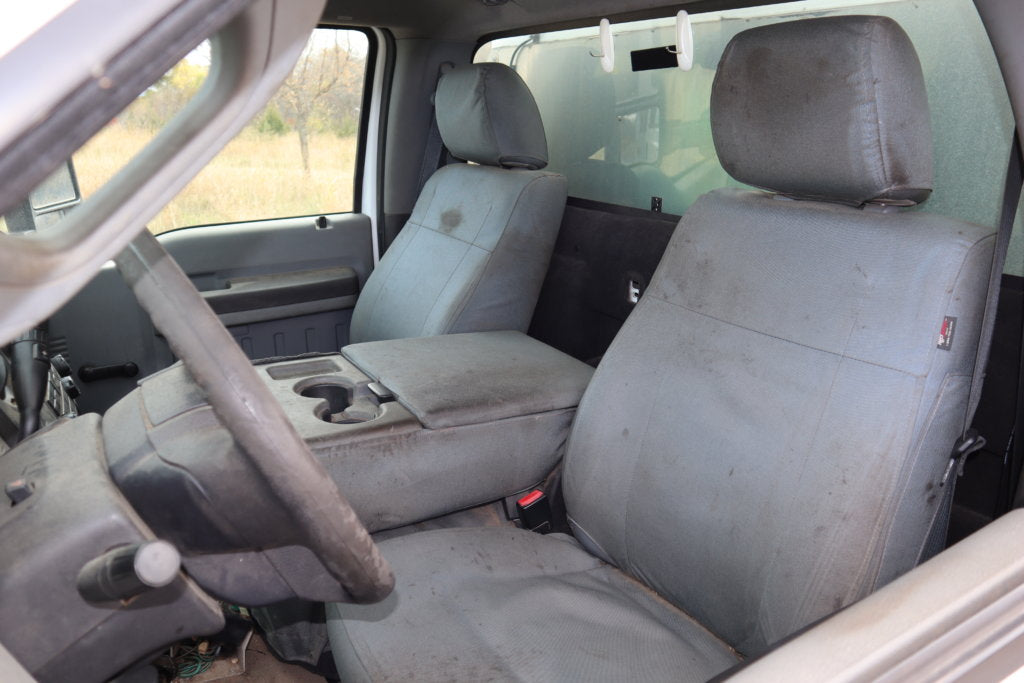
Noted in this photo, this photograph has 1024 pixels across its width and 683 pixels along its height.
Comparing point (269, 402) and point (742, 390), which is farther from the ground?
point (269, 402)

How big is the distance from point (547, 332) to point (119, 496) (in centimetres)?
170

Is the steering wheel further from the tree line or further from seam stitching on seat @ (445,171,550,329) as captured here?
seam stitching on seat @ (445,171,550,329)

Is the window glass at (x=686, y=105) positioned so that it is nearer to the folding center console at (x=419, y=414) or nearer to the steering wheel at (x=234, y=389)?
the folding center console at (x=419, y=414)

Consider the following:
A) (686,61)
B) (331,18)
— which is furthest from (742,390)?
(331,18)

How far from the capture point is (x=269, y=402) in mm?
726

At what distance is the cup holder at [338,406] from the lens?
1705 mm

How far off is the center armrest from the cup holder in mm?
69

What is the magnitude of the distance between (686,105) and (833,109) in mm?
882

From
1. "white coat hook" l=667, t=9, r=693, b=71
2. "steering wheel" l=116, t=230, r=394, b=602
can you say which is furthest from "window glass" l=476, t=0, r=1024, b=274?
"steering wheel" l=116, t=230, r=394, b=602

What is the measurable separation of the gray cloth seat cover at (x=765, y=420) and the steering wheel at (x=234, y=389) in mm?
484

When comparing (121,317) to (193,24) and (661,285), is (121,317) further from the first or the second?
(193,24)

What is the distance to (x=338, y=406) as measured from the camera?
1827 millimetres

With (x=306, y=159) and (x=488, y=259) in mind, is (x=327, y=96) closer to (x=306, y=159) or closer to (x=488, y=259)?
(x=306, y=159)

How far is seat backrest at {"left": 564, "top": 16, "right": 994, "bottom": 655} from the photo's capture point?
1.08 m
